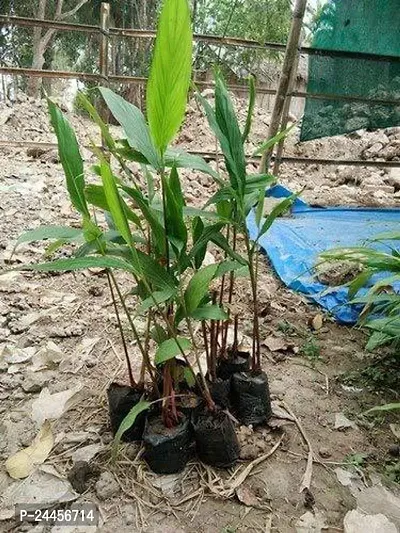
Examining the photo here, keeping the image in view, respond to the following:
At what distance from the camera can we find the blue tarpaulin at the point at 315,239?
1698mm

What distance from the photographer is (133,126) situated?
758mm

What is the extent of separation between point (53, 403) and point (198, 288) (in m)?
0.61

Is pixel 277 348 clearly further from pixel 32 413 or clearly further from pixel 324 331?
pixel 32 413

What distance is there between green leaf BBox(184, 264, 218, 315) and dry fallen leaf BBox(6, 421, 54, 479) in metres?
0.50

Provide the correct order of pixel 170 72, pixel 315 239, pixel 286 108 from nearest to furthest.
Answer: pixel 170 72
pixel 315 239
pixel 286 108

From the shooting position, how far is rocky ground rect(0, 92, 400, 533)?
88 centimetres

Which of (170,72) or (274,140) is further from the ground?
(170,72)

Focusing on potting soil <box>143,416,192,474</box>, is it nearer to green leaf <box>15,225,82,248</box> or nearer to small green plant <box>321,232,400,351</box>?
green leaf <box>15,225,82,248</box>

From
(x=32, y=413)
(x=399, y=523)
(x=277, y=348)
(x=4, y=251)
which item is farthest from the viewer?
(x=4, y=251)

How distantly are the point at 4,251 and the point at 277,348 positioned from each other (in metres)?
1.33

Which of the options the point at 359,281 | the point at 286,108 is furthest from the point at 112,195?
the point at 286,108

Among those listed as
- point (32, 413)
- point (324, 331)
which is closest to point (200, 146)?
point (324, 331)

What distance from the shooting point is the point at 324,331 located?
1559 millimetres

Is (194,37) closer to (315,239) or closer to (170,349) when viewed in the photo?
(315,239)
